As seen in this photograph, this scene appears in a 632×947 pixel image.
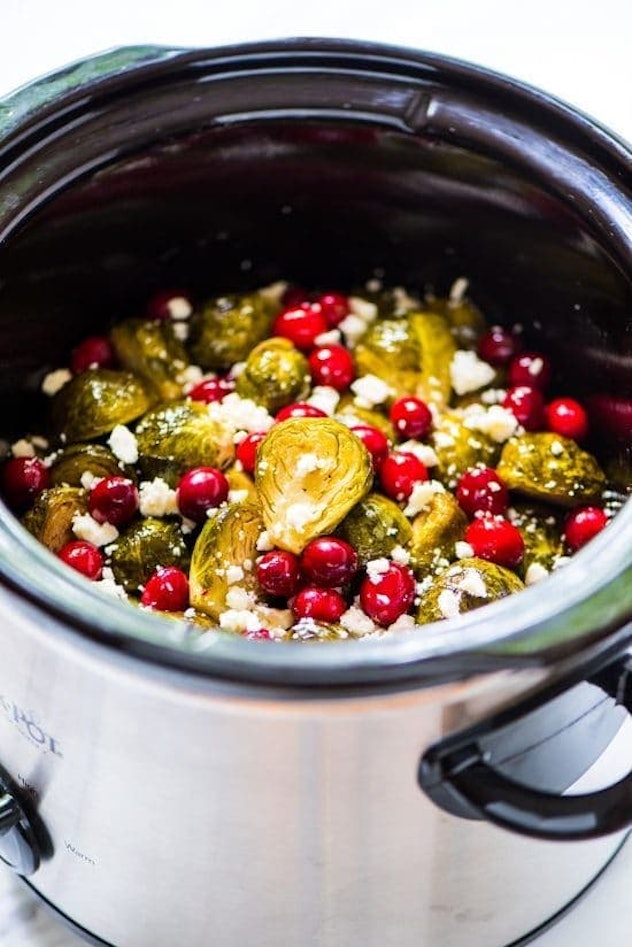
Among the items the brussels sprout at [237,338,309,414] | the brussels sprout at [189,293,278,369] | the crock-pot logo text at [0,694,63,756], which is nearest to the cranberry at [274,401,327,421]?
the brussels sprout at [237,338,309,414]

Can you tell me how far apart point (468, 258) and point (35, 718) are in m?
0.71

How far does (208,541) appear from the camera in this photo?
3.81 feet

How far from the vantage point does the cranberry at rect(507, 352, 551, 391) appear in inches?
53.1

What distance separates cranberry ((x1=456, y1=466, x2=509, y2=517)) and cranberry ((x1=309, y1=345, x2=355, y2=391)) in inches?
7.0

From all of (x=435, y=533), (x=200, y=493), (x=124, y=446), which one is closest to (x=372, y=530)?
(x=435, y=533)

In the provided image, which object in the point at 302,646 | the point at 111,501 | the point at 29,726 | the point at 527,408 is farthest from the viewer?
the point at 527,408

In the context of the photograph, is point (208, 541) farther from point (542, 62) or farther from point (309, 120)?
point (542, 62)

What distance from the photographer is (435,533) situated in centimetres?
119

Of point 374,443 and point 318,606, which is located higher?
point 374,443

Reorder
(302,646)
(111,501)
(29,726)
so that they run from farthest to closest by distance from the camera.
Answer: (111,501) < (29,726) < (302,646)

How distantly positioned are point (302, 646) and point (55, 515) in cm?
47

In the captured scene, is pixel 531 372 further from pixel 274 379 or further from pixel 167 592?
pixel 167 592

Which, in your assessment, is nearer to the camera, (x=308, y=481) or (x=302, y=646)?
(x=302, y=646)

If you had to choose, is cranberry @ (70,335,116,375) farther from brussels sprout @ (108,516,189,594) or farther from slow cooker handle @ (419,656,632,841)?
slow cooker handle @ (419,656,632,841)
